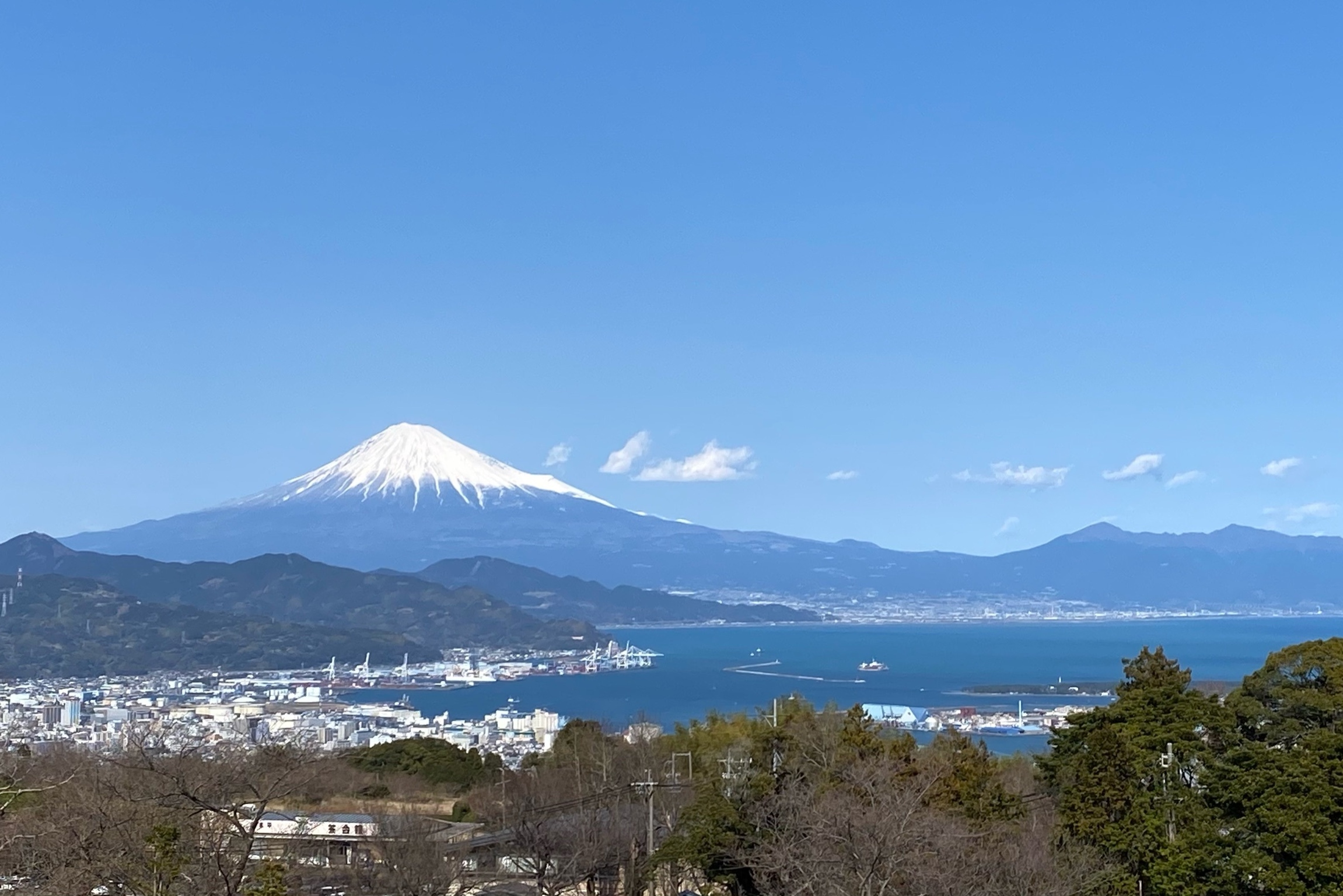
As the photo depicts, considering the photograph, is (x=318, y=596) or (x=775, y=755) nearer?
(x=775, y=755)

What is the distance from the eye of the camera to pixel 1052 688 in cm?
7194

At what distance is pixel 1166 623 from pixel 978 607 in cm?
3628

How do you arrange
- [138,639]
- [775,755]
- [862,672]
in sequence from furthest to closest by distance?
[862,672] < [138,639] < [775,755]

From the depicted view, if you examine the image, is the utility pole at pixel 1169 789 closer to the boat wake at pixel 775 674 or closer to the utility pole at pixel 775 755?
the utility pole at pixel 775 755

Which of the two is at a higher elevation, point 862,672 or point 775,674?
point 862,672

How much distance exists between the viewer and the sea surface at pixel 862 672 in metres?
68.1

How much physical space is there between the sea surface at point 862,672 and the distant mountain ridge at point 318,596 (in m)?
13.1

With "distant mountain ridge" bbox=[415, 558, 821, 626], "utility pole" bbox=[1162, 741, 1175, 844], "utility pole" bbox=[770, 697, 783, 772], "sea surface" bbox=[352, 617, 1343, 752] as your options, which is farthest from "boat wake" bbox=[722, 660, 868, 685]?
"utility pole" bbox=[1162, 741, 1175, 844]

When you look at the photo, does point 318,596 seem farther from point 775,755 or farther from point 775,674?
point 775,755

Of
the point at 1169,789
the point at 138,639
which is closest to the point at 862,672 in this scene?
the point at 138,639

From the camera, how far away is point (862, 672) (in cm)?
8988

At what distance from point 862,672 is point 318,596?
48204 mm

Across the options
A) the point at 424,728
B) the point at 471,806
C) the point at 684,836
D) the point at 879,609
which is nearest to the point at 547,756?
the point at 471,806

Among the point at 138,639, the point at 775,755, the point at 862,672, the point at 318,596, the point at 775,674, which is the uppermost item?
the point at 318,596
